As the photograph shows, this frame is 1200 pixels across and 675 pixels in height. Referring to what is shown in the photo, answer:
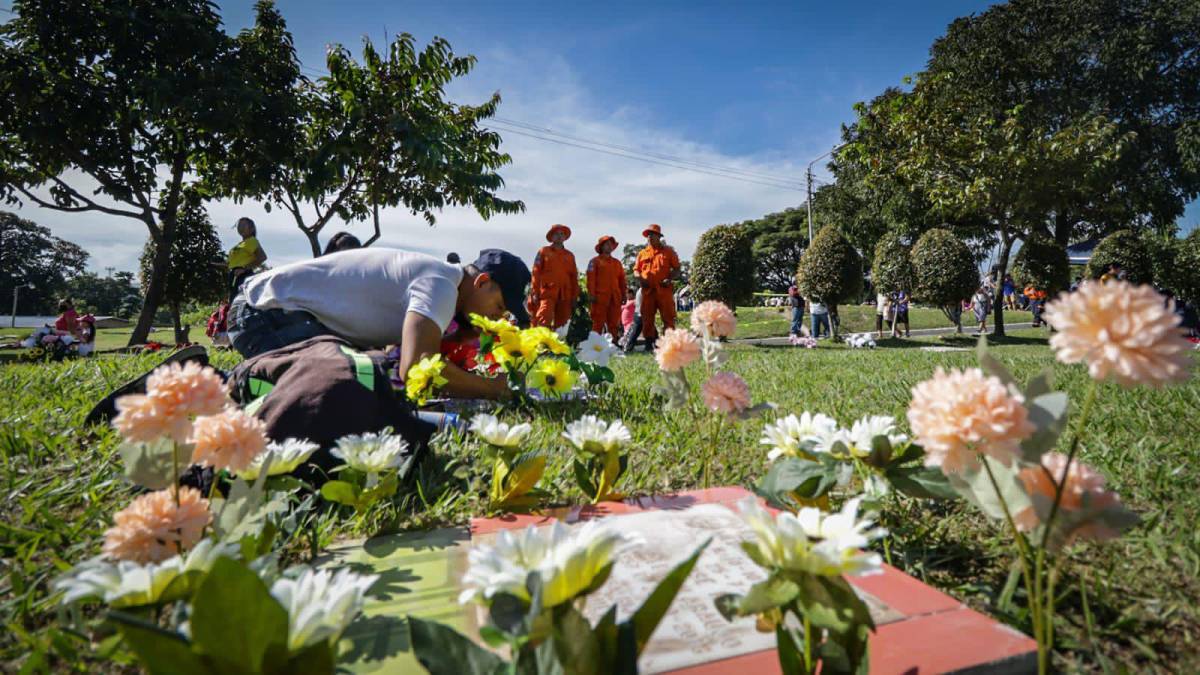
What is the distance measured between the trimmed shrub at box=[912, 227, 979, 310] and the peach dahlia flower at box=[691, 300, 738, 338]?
13.7 metres

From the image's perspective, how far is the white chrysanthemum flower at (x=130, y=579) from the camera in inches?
24.6

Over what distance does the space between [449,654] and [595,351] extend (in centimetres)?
284

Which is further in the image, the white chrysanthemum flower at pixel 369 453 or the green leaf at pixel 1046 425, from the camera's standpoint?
the white chrysanthemum flower at pixel 369 453

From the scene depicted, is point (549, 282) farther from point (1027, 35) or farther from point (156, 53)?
point (1027, 35)

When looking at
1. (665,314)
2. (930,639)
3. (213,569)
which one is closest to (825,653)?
(930,639)

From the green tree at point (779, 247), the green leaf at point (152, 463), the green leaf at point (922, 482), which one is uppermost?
the green tree at point (779, 247)

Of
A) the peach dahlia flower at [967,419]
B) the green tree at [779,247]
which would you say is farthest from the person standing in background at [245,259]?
the green tree at [779,247]

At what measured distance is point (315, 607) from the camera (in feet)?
1.85

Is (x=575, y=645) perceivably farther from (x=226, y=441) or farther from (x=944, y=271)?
(x=944, y=271)

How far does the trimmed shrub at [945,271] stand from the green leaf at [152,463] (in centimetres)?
1482

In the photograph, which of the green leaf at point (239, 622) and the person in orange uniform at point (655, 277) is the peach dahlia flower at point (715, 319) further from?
the person in orange uniform at point (655, 277)

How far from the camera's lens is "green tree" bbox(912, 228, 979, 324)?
12945mm

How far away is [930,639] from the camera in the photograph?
0.84 metres

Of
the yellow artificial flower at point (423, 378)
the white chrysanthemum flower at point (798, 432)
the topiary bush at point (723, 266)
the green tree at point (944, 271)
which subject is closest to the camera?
the white chrysanthemum flower at point (798, 432)
